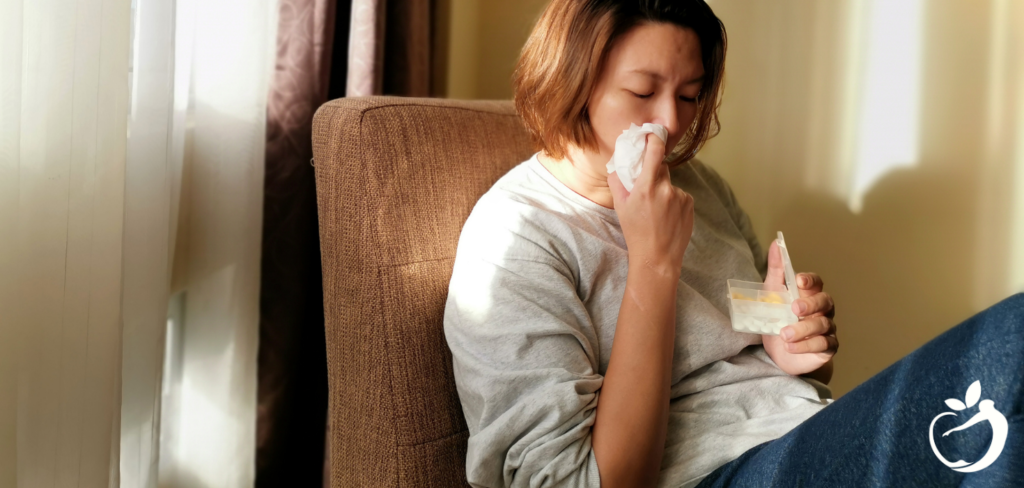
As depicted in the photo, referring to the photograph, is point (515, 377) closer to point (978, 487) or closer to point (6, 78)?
point (978, 487)

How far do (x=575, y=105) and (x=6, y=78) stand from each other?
623mm

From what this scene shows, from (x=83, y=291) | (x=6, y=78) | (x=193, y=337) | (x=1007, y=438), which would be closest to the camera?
(x=1007, y=438)

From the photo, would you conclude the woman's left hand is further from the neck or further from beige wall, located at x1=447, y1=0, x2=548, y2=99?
beige wall, located at x1=447, y1=0, x2=548, y2=99

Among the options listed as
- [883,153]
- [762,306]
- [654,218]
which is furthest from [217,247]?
[883,153]

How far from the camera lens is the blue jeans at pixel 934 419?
611mm

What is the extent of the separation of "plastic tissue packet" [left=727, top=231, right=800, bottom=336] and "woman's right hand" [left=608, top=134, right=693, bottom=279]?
0.11 m

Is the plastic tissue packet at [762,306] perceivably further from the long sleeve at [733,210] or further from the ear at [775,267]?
the long sleeve at [733,210]

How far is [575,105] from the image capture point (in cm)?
97

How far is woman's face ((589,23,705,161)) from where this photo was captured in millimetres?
943

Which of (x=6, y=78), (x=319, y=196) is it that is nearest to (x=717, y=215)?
(x=319, y=196)

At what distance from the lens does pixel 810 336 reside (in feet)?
3.15

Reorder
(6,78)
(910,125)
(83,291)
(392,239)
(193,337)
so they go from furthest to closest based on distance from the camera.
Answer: (910,125)
(193,337)
(392,239)
(83,291)
(6,78)

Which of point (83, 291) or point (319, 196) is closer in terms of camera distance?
point (83, 291)

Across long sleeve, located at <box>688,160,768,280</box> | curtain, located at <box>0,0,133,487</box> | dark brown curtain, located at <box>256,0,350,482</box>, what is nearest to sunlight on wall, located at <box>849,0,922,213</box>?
long sleeve, located at <box>688,160,768,280</box>
